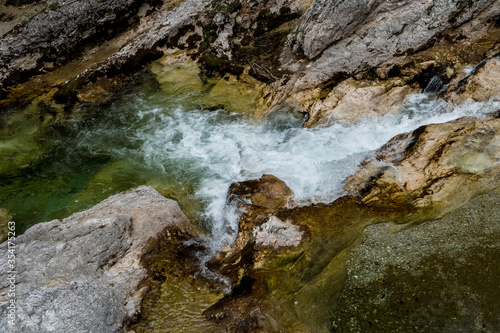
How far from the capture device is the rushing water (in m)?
11.1

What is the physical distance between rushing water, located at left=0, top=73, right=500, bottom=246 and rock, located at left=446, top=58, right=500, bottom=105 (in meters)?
0.33

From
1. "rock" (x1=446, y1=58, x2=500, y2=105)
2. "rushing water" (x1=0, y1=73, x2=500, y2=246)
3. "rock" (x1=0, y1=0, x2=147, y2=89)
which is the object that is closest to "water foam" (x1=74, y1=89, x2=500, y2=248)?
"rushing water" (x1=0, y1=73, x2=500, y2=246)

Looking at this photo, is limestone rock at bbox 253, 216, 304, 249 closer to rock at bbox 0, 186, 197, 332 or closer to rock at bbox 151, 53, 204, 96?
rock at bbox 0, 186, 197, 332

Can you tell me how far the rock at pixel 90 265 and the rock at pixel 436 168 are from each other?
5281 mm

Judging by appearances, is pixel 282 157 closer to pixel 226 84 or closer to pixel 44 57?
pixel 226 84

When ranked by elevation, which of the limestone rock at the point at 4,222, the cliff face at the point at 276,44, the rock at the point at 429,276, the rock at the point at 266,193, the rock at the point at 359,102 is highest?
the cliff face at the point at 276,44

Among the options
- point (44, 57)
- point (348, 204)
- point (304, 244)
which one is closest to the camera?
point (304, 244)

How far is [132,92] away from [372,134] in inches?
475

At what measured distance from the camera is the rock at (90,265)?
638 cm

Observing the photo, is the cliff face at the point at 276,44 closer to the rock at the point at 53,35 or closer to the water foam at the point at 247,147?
the rock at the point at 53,35

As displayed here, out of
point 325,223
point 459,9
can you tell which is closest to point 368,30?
point 459,9

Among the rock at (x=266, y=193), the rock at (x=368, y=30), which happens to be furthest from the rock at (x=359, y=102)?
the rock at (x=266, y=193)

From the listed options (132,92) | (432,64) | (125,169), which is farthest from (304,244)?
(132,92)

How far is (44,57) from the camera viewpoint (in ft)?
58.2
